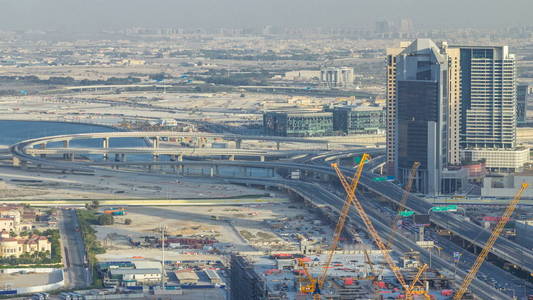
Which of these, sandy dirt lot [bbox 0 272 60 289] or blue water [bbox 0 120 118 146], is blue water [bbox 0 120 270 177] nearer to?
blue water [bbox 0 120 118 146]

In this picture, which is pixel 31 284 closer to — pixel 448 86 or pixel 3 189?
pixel 3 189

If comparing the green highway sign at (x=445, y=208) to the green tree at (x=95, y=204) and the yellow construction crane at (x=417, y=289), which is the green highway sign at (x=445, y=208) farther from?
the yellow construction crane at (x=417, y=289)

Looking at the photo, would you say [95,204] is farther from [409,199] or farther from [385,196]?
[409,199]

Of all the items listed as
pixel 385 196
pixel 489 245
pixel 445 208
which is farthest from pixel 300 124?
pixel 489 245

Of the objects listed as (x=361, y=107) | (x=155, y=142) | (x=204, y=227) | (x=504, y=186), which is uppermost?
(x=361, y=107)

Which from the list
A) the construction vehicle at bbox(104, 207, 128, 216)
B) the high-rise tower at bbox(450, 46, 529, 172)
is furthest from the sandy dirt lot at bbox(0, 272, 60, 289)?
the high-rise tower at bbox(450, 46, 529, 172)

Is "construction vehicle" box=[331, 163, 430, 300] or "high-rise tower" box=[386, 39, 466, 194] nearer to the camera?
"construction vehicle" box=[331, 163, 430, 300]
